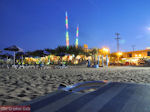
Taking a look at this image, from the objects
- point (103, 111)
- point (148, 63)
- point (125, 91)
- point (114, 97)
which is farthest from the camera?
point (148, 63)

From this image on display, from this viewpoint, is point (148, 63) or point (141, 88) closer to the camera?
point (141, 88)

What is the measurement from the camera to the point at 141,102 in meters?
0.90

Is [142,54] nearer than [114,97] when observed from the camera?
No

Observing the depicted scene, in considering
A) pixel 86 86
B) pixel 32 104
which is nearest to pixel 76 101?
pixel 32 104

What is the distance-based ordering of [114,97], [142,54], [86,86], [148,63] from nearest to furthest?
[114,97] → [86,86] → [148,63] → [142,54]

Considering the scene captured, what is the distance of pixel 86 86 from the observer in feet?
5.90

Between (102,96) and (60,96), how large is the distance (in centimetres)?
35

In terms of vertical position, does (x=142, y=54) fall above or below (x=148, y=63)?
above

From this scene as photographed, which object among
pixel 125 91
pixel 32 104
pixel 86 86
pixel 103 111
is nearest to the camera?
pixel 103 111

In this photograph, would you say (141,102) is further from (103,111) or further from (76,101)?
(76,101)

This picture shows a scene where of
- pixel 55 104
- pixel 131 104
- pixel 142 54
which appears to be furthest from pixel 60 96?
pixel 142 54

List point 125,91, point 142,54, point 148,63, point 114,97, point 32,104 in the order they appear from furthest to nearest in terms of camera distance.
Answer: point 142,54 → point 148,63 → point 125,91 → point 114,97 → point 32,104

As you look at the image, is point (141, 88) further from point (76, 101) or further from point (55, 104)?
point (55, 104)

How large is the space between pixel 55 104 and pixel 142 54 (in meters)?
37.7
